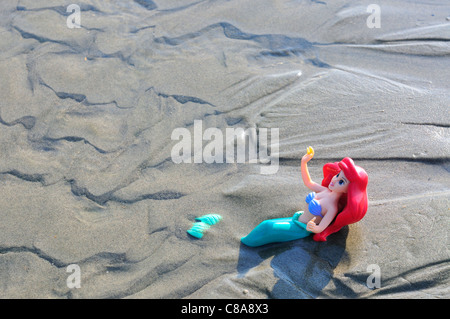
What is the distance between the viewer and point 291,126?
135 inches

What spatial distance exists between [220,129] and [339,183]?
4.36 ft

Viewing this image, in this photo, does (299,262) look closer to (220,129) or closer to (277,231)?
(277,231)

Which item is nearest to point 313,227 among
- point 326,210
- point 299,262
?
point 326,210

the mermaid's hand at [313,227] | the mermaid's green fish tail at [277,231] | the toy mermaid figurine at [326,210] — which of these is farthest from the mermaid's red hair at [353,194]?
the mermaid's green fish tail at [277,231]

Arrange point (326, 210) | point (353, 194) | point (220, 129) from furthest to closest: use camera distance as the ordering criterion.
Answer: point (220, 129)
point (326, 210)
point (353, 194)

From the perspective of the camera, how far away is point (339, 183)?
2.43 meters

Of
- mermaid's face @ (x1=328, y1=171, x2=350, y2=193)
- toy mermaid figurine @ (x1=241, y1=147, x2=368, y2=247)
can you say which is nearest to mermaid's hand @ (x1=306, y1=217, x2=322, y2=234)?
toy mermaid figurine @ (x1=241, y1=147, x2=368, y2=247)

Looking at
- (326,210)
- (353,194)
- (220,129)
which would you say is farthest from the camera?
(220,129)

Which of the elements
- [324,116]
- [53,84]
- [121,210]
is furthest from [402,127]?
[53,84]

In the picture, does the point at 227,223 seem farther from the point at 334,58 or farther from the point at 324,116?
the point at 334,58

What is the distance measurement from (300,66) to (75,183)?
7.70ft

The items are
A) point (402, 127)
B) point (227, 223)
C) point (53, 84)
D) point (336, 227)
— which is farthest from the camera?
point (53, 84)

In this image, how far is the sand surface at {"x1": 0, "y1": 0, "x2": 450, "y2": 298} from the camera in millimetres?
2512

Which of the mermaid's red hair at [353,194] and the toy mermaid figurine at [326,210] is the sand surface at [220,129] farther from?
the mermaid's red hair at [353,194]
